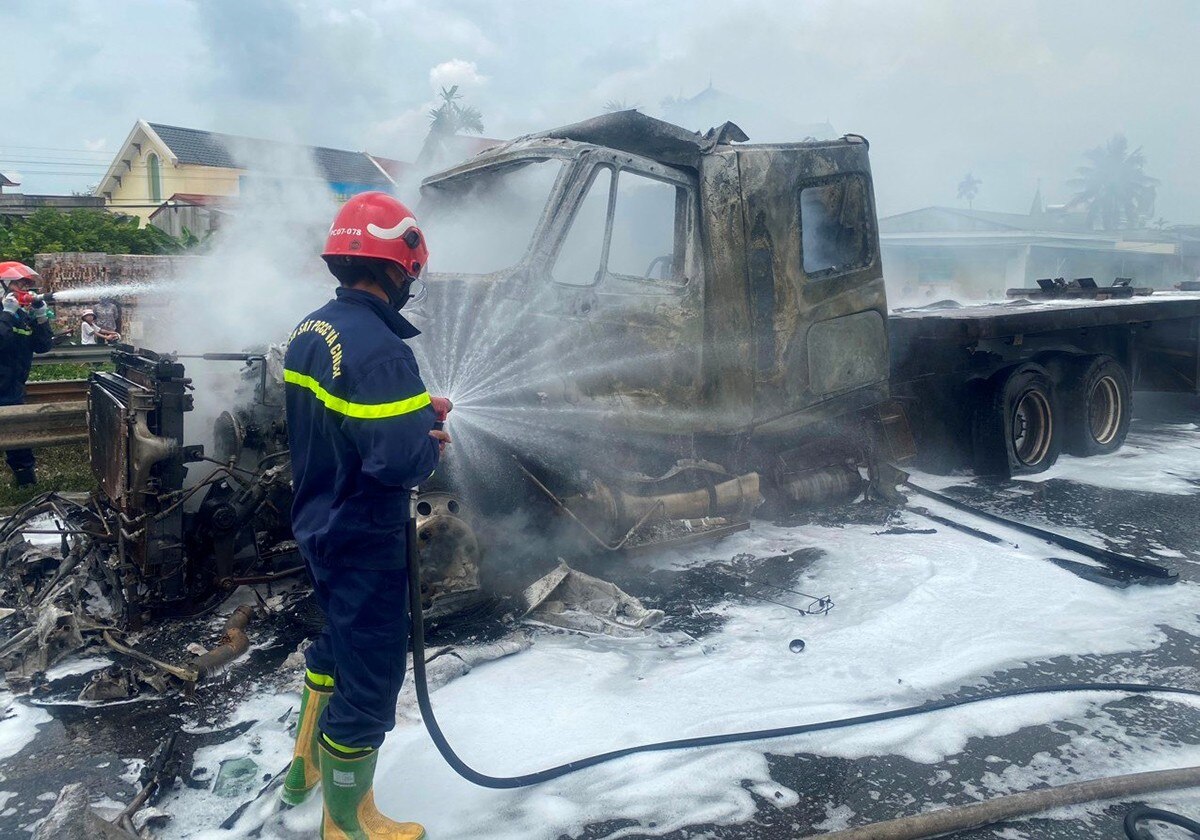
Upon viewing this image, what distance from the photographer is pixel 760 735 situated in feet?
10.8

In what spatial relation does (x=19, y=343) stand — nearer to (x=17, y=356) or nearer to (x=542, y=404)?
(x=17, y=356)

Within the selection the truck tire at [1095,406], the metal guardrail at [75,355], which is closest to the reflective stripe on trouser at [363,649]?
the truck tire at [1095,406]

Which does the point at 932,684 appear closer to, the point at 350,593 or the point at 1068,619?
the point at 1068,619

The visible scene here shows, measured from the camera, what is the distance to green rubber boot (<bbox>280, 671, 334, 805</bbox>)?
9.45 feet

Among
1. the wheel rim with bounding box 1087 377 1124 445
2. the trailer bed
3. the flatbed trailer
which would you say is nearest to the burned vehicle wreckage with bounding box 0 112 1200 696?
the trailer bed

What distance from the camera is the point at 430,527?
13.1 feet

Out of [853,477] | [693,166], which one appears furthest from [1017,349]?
[693,166]

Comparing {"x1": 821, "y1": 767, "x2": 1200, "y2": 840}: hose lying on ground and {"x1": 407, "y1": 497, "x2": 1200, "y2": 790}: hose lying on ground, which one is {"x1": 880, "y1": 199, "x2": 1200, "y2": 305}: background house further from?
{"x1": 821, "y1": 767, "x2": 1200, "y2": 840}: hose lying on ground

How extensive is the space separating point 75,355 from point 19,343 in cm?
396

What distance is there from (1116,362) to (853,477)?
421 centimetres

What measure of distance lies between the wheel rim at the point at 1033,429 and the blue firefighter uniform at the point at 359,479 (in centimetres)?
680

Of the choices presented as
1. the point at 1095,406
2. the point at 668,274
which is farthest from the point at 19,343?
the point at 1095,406

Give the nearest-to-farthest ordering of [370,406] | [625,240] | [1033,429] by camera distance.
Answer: [370,406] < [625,240] < [1033,429]

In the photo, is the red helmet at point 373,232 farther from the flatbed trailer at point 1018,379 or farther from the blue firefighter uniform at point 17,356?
the blue firefighter uniform at point 17,356
